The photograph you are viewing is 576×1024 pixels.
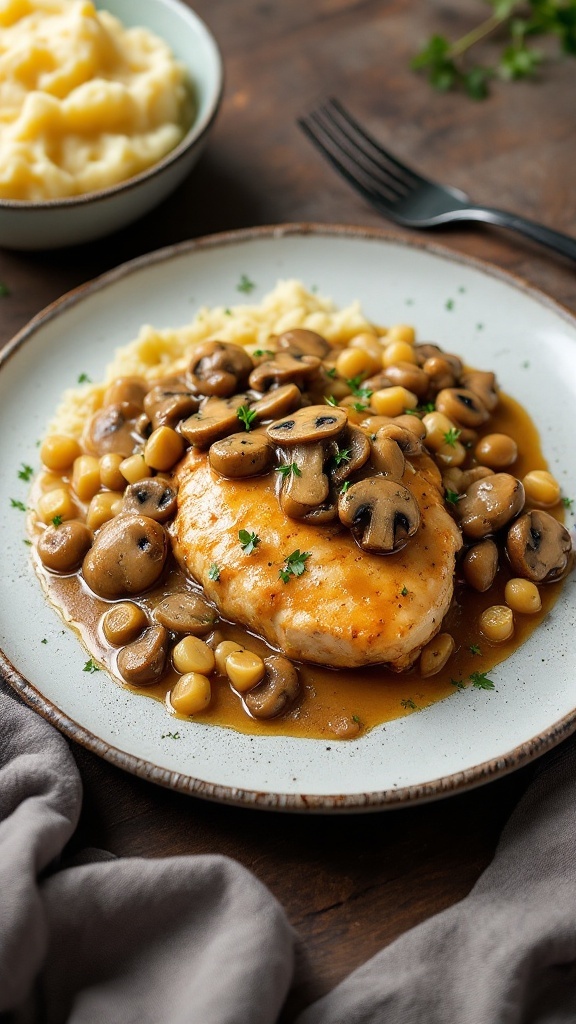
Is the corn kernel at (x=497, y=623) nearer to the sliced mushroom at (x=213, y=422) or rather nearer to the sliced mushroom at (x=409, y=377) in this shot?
the sliced mushroom at (x=409, y=377)

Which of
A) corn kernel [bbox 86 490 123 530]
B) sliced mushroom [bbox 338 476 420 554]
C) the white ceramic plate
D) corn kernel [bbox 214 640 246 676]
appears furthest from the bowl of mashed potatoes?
corn kernel [bbox 214 640 246 676]

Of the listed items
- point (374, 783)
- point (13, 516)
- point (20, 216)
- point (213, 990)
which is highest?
point (20, 216)

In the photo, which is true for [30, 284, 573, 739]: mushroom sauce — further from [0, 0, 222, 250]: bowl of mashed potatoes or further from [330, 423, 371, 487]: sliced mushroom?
[0, 0, 222, 250]: bowl of mashed potatoes

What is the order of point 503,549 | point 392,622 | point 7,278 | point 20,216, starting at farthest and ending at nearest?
point 7,278
point 20,216
point 503,549
point 392,622

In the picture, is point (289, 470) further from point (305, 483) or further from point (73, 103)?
point (73, 103)

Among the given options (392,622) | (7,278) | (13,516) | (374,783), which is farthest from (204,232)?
(374,783)

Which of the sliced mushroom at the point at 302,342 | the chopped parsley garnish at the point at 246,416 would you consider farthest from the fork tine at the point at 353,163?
the chopped parsley garnish at the point at 246,416

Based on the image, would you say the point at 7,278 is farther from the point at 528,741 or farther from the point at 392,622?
the point at 528,741

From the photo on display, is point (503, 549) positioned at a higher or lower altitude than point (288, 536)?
lower
